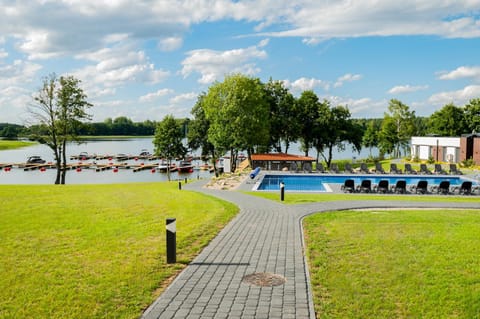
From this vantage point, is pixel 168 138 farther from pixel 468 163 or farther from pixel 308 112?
pixel 468 163

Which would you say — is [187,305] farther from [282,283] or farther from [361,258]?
[361,258]

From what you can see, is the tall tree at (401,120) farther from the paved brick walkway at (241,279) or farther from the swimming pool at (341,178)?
the paved brick walkway at (241,279)

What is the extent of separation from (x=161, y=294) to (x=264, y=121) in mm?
35833

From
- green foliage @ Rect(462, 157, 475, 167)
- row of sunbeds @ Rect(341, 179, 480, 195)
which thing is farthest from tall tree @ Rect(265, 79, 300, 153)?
row of sunbeds @ Rect(341, 179, 480, 195)

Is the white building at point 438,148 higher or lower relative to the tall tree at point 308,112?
lower

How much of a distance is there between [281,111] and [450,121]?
29267mm

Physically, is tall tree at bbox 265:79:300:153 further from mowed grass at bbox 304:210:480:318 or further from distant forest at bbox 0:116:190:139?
distant forest at bbox 0:116:190:139

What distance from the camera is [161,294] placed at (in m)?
6.02

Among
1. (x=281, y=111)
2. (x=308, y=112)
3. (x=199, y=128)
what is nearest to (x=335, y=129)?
(x=308, y=112)

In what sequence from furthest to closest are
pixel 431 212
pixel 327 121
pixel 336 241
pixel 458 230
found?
1. pixel 327 121
2. pixel 431 212
3. pixel 458 230
4. pixel 336 241

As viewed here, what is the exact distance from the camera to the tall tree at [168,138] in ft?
177

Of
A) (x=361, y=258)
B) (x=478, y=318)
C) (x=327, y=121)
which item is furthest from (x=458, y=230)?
(x=327, y=121)

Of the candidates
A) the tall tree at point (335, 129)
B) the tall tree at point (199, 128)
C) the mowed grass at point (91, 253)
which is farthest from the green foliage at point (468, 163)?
the mowed grass at point (91, 253)

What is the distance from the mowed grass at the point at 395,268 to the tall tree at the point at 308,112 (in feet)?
121
